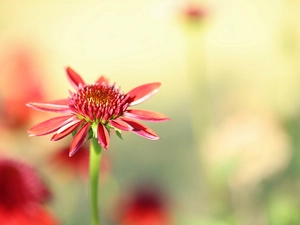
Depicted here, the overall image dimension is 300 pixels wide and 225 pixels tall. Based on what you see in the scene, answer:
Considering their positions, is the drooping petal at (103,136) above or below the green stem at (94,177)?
above

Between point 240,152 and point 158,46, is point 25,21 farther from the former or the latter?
point 240,152

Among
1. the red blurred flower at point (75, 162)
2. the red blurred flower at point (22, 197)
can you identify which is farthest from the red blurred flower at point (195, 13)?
the red blurred flower at point (22, 197)

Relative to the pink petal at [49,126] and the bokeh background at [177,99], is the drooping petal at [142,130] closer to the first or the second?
the pink petal at [49,126]

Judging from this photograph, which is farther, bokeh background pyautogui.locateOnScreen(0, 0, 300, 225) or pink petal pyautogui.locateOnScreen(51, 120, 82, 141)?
bokeh background pyautogui.locateOnScreen(0, 0, 300, 225)

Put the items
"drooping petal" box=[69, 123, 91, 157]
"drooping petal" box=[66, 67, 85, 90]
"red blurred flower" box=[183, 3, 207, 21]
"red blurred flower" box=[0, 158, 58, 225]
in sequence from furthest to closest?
"red blurred flower" box=[183, 3, 207, 21] → "red blurred flower" box=[0, 158, 58, 225] → "drooping petal" box=[66, 67, 85, 90] → "drooping petal" box=[69, 123, 91, 157]

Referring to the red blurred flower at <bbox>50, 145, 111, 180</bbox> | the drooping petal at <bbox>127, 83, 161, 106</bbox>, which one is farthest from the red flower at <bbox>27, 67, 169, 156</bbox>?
the red blurred flower at <bbox>50, 145, 111, 180</bbox>

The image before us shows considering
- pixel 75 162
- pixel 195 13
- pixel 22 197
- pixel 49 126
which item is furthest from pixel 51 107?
pixel 195 13

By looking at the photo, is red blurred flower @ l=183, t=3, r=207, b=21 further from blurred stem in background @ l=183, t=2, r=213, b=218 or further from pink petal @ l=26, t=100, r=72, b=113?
pink petal @ l=26, t=100, r=72, b=113
